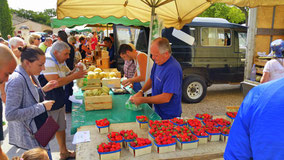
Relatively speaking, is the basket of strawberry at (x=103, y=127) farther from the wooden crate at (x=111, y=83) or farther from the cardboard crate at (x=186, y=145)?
the wooden crate at (x=111, y=83)

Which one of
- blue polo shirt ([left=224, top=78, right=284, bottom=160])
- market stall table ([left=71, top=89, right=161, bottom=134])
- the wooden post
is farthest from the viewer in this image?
the wooden post

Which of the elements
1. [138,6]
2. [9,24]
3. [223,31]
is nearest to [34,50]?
[138,6]

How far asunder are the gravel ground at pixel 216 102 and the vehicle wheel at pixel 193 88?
0.19m

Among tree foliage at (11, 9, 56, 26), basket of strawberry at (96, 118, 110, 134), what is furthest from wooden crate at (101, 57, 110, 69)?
tree foliage at (11, 9, 56, 26)

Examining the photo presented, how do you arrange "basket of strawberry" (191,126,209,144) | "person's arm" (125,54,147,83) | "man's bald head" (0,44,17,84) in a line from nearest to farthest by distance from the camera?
1. "man's bald head" (0,44,17,84)
2. "basket of strawberry" (191,126,209,144)
3. "person's arm" (125,54,147,83)

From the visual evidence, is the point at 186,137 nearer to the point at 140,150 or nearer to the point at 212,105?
the point at 140,150

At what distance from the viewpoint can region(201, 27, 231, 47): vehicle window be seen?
5.79 m

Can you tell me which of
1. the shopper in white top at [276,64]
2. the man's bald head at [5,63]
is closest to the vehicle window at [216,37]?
the shopper in white top at [276,64]

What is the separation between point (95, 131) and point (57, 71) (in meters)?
1.31

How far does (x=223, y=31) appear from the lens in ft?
19.6

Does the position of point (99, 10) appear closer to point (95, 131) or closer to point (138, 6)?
point (138, 6)

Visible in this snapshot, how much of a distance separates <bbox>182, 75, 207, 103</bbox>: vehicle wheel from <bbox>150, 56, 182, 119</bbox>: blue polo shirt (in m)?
3.25

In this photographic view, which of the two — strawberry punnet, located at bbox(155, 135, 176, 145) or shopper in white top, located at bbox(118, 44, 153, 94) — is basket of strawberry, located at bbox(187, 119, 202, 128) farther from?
shopper in white top, located at bbox(118, 44, 153, 94)

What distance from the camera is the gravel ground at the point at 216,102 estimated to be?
5.47 m
